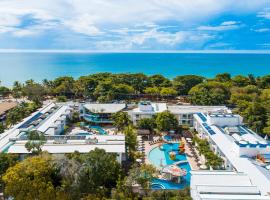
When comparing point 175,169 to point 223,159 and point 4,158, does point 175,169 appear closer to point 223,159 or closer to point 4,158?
point 223,159

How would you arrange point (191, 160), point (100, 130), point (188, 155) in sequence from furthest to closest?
point (100, 130) < point (188, 155) < point (191, 160)

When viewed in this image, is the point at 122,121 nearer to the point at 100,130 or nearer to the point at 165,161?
the point at 100,130

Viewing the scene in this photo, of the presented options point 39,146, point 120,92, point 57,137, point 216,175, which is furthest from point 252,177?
point 120,92

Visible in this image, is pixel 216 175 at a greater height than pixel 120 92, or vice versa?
pixel 120 92

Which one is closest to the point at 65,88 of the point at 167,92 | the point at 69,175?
the point at 167,92

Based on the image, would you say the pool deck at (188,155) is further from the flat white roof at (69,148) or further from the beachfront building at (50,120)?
the beachfront building at (50,120)

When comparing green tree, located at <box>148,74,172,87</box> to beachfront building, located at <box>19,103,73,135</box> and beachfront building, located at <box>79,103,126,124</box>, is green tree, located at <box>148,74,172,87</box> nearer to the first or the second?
beachfront building, located at <box>79,103,126,124</box>
